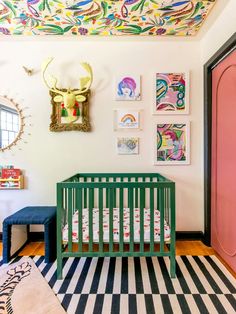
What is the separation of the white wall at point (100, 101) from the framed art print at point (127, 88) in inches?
2.8

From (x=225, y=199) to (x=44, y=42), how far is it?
2.78 m

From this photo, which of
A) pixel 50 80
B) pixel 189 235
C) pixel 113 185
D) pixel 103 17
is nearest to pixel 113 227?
pixel 113 185

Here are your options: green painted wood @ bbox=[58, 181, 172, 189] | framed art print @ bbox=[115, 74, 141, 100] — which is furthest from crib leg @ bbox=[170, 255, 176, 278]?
framed art print @ bbox=[115, 74, 141, 100]

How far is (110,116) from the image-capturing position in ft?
8.64

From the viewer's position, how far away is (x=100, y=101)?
264 centimetres

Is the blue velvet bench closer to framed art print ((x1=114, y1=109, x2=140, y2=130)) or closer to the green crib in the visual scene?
the green crib

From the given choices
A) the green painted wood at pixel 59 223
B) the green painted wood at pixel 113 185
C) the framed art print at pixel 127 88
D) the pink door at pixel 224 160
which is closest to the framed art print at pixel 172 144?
the pink door at pixel 224 160

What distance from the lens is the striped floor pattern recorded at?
150cm

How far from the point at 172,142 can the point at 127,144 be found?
1.83 ft

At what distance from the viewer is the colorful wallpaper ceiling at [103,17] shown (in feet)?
6.51

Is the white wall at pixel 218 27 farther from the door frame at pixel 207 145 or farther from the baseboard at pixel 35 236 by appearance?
the baseboard at pixel 35 236

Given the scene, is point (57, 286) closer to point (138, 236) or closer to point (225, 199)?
point (138, 236)

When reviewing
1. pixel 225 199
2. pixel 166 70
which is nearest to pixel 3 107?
pixel 166 70

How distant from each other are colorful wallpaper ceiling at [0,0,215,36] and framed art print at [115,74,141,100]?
51 centimetres
